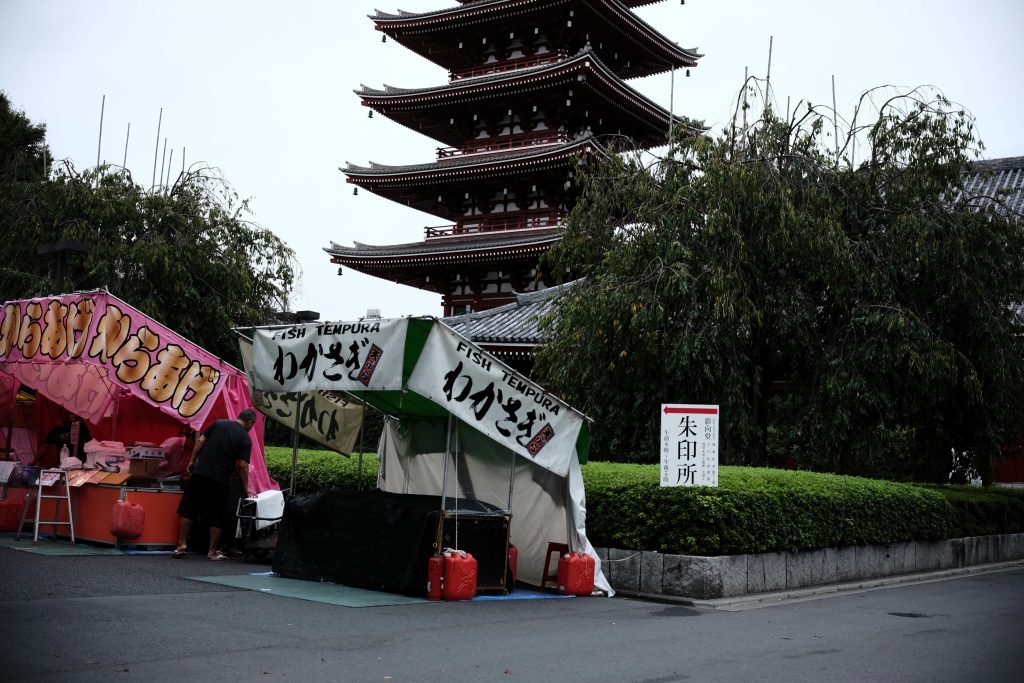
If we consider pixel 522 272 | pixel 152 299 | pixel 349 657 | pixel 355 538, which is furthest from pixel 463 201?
pixel 349 657

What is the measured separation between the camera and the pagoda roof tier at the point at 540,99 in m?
30.5

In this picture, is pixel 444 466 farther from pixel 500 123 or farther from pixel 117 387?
pixel 500 123

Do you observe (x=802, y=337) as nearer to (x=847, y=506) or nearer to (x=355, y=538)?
(x=847, y=506)

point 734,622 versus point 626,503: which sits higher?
point 626,503

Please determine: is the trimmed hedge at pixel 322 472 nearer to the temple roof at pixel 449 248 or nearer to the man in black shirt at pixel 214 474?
the man in black shirt at pixel 214 474

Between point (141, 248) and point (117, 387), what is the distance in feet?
40.5

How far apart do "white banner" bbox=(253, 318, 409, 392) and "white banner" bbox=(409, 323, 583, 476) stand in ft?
1.07

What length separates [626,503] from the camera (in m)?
12.1

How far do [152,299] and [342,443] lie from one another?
13.9 meters

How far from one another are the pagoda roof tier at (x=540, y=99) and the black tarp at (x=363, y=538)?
67.9 feet

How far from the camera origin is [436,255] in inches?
1260

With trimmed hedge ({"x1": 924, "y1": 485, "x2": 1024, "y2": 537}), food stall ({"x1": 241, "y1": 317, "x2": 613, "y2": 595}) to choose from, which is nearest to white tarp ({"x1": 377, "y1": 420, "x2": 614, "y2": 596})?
food stall ({"x1": 241, "y1": 317, "x2": 613, "y2": 595})

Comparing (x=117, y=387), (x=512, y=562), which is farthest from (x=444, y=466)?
(x=117, y=387)

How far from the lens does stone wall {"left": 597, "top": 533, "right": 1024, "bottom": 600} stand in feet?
37.6
